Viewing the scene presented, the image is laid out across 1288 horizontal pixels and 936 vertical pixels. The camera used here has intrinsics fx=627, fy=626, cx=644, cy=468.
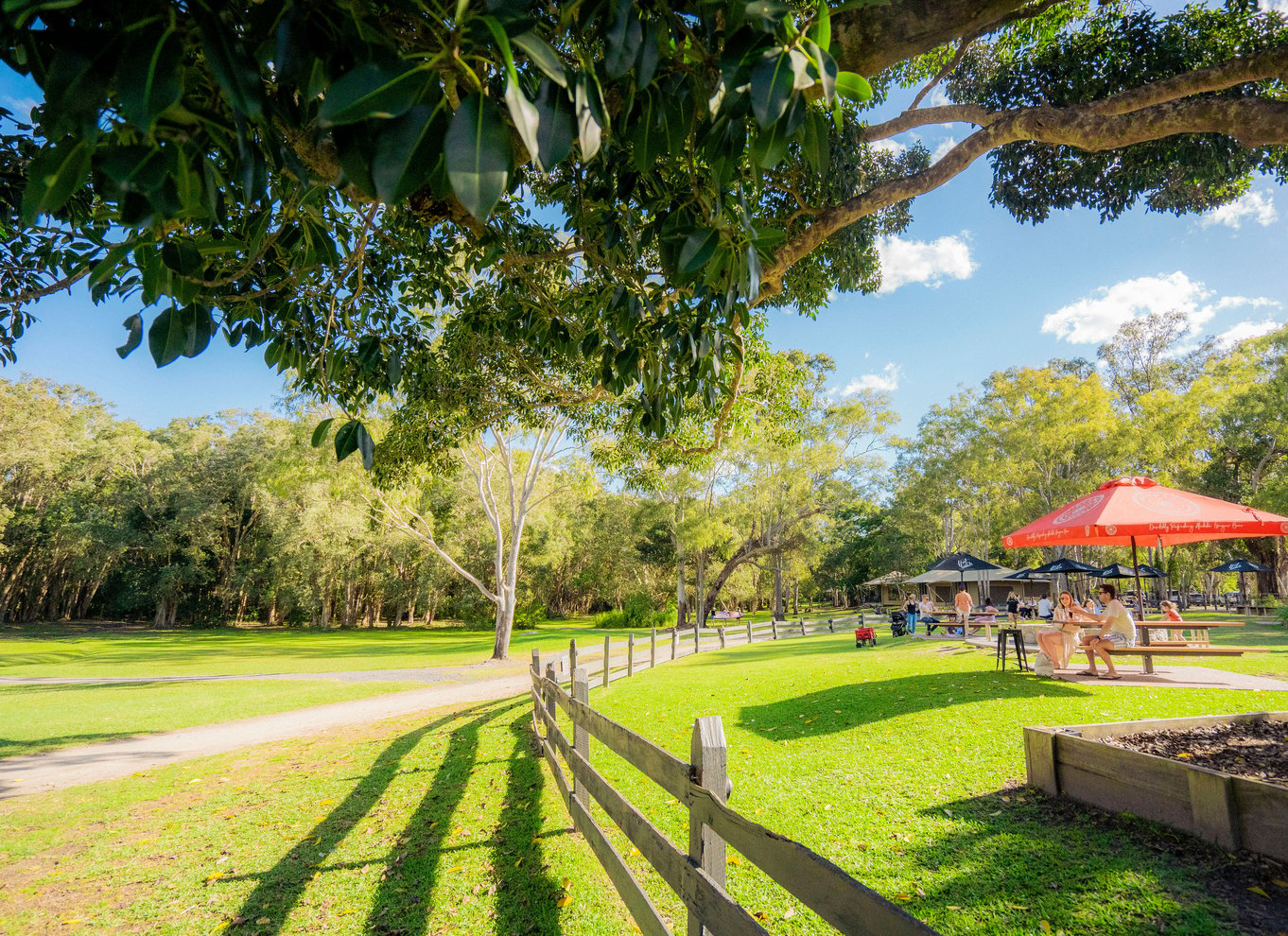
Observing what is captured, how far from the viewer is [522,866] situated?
167 inches

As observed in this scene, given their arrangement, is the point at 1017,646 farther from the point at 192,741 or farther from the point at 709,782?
the point at 192,741

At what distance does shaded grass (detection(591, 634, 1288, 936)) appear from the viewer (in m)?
3.14

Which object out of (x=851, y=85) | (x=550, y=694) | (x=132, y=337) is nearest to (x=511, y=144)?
(x=851, y=85)

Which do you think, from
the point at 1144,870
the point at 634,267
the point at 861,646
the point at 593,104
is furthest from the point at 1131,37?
the point at 861,646

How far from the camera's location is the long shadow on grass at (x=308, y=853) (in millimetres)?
3816

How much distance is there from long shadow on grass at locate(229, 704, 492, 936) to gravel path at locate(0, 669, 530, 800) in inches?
118

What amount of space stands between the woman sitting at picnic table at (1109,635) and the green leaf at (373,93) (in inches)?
402

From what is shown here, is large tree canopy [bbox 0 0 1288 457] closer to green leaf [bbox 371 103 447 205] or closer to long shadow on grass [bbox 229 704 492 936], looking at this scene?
green leaf [bbox 371 103 447 205]

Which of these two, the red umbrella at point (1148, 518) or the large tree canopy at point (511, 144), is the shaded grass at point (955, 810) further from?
the large tree canopy at point (511, 144)

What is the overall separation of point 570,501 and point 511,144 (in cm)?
3487

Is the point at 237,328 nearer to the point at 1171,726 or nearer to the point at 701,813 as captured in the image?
the point at 701,813

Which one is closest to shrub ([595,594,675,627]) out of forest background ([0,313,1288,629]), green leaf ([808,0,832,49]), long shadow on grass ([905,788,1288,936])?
forest background ([0,313,1288,629])

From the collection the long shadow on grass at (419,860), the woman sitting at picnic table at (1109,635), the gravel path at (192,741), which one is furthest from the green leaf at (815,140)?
the woman sitting at picnic table at (1109,635)

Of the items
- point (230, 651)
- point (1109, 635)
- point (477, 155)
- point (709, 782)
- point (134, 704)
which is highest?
point (477, 155)
